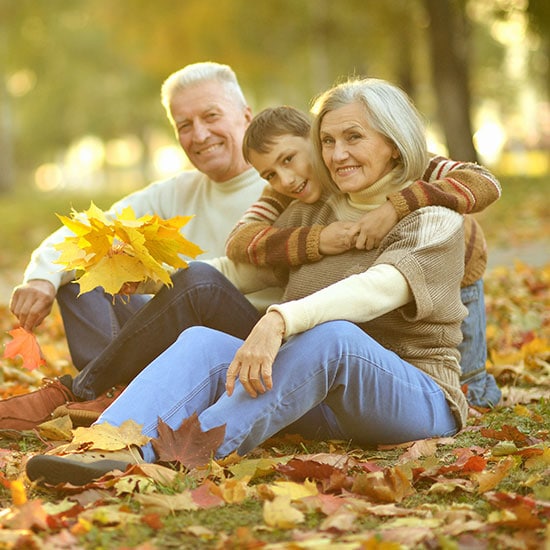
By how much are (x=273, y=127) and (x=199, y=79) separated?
0.96 metres

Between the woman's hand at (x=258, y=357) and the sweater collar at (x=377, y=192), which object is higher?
the sweater collar at (x=377, y=192)

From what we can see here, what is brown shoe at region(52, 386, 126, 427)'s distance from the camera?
11.2ft

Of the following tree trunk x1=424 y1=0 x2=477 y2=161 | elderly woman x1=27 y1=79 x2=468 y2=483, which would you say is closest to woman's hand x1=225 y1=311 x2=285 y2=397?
elderly woman x1=27 y1=79 x2=468 y2=483

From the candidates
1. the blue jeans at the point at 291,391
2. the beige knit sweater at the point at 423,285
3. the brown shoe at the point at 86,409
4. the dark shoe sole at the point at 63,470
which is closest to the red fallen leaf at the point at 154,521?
the dark shoe sole at the point at 63,470

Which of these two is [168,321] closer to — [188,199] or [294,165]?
[294,165]

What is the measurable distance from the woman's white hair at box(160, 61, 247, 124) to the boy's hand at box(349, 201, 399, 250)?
1469 mm

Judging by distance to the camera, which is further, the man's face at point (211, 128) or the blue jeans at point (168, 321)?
the man's face at point (211, 128)

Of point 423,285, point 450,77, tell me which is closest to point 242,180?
point 423,285

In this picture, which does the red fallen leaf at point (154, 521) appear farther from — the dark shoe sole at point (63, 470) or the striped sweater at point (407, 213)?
the striped sweater at point (407, 213)

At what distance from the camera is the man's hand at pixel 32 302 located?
3844mm

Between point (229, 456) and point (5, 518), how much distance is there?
0.75 meters

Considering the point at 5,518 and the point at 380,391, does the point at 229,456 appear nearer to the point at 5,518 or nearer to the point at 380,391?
the point at 380,391

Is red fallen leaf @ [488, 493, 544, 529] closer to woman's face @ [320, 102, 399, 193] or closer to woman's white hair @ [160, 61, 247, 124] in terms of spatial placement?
woman's face @ [320, 102, 399, 193]

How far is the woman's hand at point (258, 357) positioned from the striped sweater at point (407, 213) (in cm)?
55
